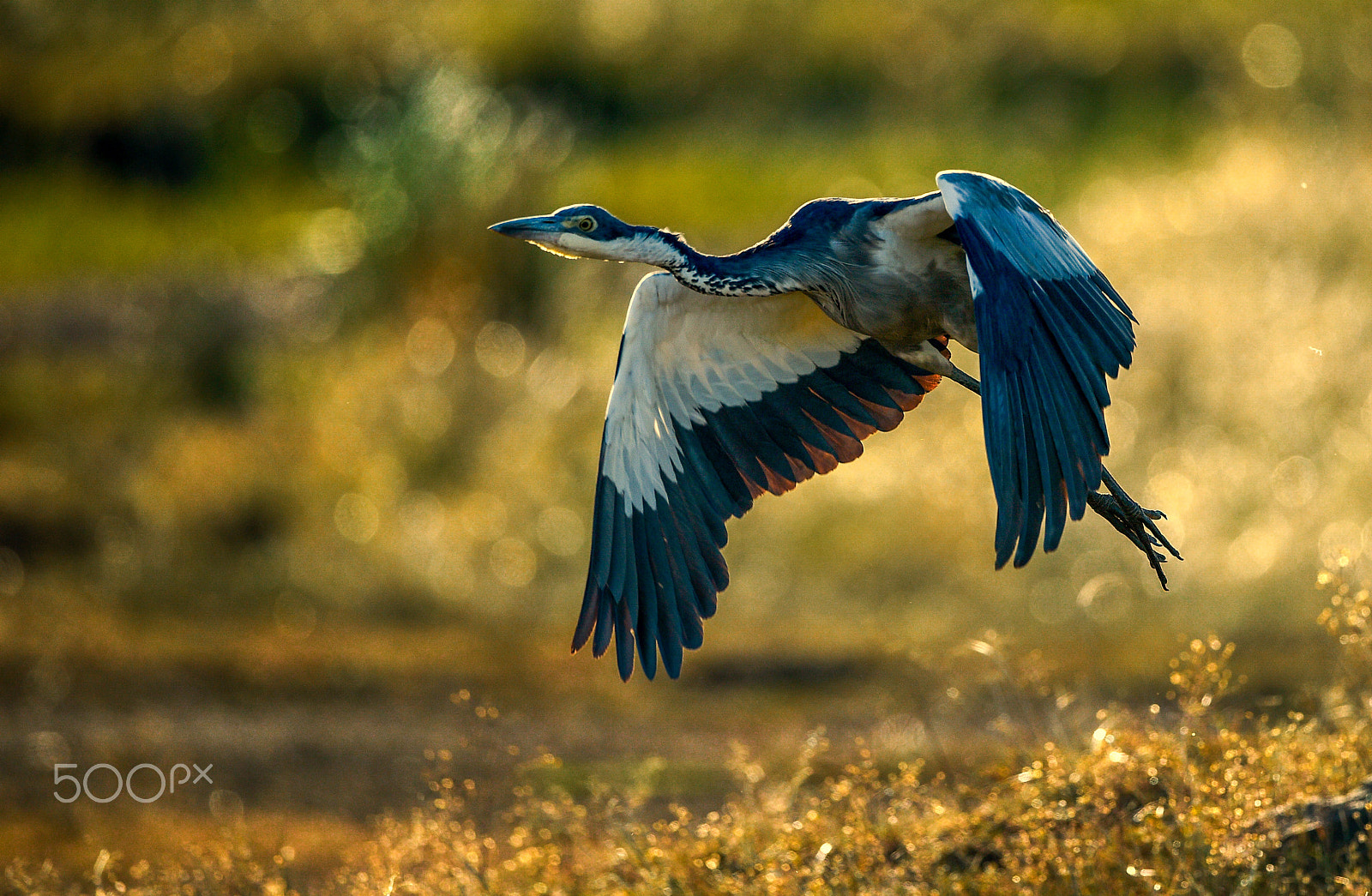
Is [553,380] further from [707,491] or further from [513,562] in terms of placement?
[707,491]

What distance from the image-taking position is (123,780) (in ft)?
23.1

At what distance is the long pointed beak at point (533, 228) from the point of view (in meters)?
4.23

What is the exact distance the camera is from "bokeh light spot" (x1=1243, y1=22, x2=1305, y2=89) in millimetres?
16375

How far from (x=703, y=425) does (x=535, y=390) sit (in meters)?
6.99

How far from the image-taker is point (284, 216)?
57.4 ft

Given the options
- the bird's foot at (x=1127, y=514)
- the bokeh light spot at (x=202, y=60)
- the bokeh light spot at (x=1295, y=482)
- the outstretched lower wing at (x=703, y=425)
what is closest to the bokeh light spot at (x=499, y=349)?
the bokeh light spot at (x=1295, y=482)

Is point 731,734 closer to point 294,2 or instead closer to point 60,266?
point 60,266

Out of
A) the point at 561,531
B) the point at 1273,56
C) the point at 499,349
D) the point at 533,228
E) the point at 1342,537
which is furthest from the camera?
the point at 1273,56

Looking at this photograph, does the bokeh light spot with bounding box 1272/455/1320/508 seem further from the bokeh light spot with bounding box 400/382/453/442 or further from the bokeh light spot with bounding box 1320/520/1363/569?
the bokeh light spot with bounding box 400/382/453/442

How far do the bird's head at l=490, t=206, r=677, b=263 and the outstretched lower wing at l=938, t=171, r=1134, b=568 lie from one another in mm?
898

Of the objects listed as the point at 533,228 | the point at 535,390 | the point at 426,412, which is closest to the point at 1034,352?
the point at 533,228

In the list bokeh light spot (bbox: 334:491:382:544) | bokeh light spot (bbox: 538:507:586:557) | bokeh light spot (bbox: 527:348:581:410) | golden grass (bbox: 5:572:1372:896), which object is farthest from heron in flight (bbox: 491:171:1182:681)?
bokeh light spot (bbox: 527:348:581:410)

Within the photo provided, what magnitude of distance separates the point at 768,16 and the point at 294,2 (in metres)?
6.39

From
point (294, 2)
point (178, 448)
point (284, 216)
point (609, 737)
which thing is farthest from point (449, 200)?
point (294, 2)
